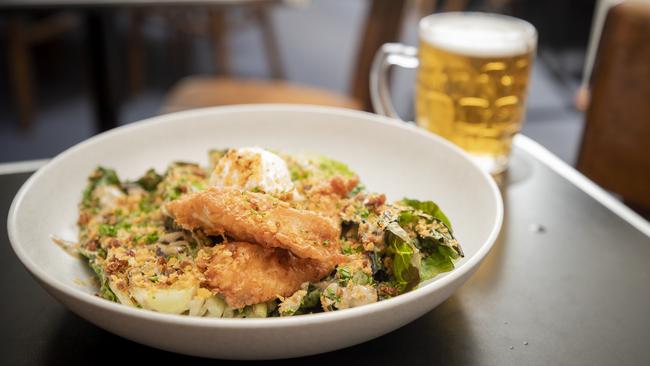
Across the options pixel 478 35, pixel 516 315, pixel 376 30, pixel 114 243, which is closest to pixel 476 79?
pixel 478 35

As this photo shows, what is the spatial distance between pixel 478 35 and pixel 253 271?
84cm

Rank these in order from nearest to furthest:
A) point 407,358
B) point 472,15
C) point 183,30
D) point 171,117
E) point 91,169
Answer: point 407,358 → point 91,169 → point 171,117 → point 472,15 → point 183,30

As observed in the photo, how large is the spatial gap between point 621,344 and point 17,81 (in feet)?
12.5

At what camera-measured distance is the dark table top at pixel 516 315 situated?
2.90 feet

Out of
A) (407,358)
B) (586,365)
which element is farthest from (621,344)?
(407,358)

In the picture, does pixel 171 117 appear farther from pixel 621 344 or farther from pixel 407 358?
pixel 621 344

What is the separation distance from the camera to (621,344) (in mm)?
927

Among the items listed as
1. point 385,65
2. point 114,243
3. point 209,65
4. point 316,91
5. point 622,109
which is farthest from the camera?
point 209,65

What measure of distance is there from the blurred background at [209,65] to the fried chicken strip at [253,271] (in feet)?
5.61

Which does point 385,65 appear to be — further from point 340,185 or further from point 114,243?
point 114,243

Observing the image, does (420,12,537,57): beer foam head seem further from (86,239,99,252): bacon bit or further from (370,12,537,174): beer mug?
(86,239,99,252): bacon bit

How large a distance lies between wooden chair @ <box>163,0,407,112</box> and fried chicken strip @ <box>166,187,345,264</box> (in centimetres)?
161

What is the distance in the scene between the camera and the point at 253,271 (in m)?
0.84

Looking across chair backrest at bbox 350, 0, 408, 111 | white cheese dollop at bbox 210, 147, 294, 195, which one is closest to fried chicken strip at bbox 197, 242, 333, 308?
white cheese dollop at bbox 210, 147, 294, 195
